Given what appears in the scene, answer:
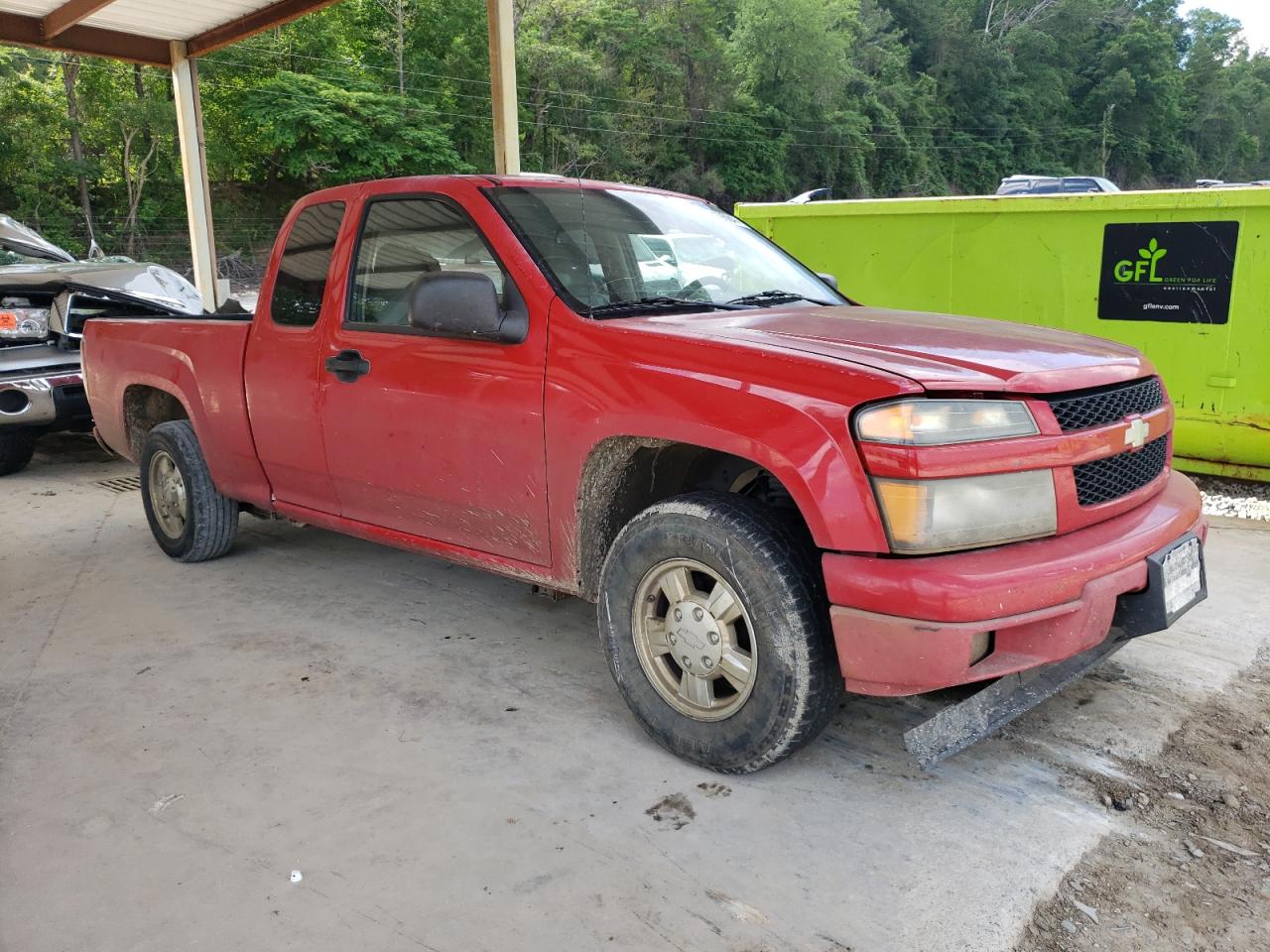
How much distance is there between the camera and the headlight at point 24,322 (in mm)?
7047

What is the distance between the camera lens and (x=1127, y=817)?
265cm

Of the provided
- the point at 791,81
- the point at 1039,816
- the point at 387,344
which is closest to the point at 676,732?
the point at 1039,816

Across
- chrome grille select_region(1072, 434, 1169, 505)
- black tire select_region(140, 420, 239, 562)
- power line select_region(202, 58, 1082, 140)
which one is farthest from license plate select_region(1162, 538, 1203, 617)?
power line select_region(202, 58, 1082, 140)

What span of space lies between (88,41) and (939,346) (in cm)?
1183

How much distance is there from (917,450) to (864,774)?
1.07m

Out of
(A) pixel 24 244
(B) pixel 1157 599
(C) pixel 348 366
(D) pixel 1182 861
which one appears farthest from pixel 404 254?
(A) pixel 24 244

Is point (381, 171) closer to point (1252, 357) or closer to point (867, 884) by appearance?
point (1252, 357)

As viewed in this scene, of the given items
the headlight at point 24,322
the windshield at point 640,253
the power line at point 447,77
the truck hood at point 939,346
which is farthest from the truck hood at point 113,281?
the power line at point 447,77

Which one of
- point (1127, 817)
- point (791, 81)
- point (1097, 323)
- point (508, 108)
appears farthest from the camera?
point (791, 81)

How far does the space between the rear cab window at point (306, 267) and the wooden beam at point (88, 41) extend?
8.68 metres

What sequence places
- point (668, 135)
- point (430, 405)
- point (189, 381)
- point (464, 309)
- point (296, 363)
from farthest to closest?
point (668, 135) < point (189, 381) < point (296, 363) < point (430, 405) < point (464, 309)

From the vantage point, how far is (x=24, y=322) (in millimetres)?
7109

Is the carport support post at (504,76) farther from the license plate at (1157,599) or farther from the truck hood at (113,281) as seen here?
the license plate at (1157,599)

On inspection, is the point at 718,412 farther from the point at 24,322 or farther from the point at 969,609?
the point at 24,322
